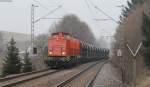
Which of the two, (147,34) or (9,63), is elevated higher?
(147,34)

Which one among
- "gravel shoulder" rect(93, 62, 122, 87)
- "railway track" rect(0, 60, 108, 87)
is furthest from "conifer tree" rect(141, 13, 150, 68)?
"railway track" rect(0, 60, 108, 87)

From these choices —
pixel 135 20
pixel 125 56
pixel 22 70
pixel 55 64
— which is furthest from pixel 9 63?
pixel 135 20

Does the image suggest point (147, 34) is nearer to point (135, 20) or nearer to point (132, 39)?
point (132, 39)

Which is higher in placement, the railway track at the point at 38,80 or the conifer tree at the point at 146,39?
the conifer tree at the point at 146,39

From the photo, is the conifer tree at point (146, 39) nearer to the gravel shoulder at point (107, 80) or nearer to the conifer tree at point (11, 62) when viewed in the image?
the gravel shoulder at point (107, 80)

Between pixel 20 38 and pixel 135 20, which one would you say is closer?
pixel 135 20

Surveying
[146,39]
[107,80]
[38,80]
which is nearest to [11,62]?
[38,80]

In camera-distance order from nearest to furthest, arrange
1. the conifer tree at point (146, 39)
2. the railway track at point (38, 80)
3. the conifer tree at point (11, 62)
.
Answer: the railway track at point (38, 80), the conifer tree at point (11, 62), the conifer tree at point (146, 39)

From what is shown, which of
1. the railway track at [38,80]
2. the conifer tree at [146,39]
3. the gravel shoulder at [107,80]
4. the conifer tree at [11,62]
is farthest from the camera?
the conifer tree at [146,39]

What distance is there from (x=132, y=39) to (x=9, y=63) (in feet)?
58.1

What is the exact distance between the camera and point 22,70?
44875 mm

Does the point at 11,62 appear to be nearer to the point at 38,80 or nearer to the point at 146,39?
the point at 38,80

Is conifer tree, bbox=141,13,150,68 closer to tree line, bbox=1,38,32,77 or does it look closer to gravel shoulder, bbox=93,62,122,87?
gravel shoulder, bbox=93,62,122,87

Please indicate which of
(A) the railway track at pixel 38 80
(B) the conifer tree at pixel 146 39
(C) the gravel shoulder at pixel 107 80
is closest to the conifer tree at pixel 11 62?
(A) the railway track at pixel 38 80
